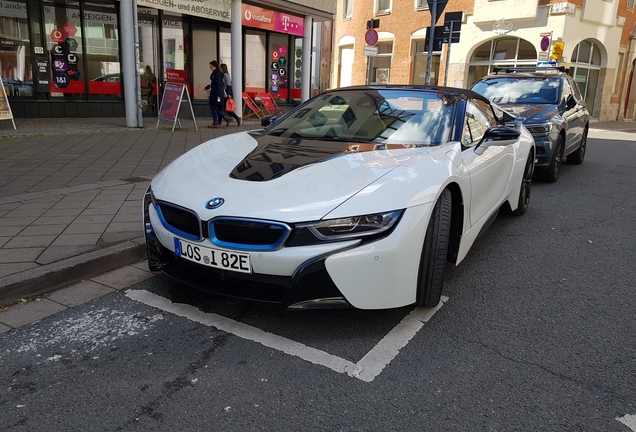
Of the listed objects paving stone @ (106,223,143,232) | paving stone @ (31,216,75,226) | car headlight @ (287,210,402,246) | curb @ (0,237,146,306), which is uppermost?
car headlight @ (287,210,402,246)

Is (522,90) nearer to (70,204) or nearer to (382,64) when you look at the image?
(70,204)

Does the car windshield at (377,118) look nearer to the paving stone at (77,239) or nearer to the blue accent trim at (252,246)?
the blue accent trim at (252,246)

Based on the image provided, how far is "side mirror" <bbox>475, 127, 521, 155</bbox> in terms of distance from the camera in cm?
387

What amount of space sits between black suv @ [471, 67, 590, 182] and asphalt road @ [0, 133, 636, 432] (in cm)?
392

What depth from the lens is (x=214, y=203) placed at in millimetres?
2855

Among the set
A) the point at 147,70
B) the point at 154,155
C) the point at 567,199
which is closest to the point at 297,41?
the point at 147,70

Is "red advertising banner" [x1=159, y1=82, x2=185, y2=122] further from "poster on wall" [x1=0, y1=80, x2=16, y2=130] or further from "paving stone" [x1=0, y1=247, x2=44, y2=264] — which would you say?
"paving stone" [x1=0, y1=247, x2=44, y2=264]

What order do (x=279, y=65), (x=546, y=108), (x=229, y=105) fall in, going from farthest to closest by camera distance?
1. (x=279, y=65)
2. (x=229, y=105)
3. (x=546, y=108)

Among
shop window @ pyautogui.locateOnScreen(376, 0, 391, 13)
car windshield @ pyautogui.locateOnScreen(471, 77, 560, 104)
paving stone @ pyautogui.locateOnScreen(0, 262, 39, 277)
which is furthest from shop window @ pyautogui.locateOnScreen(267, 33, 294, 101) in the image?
paving stone @ pyautogui.locateOnScreen(0, 262, 39, 277)

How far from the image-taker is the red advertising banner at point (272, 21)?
16.4 meters

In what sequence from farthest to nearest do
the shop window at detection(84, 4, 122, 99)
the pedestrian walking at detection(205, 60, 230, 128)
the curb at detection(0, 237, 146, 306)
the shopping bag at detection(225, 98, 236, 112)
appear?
the shopping bag at detection(225, 98, 236, 112) → the shop window at detection(84, 4, 122, 99) → the pedestrian walking at detection(205, 60, 230, 128) → the curb at detection(0, 237, 146, 306)

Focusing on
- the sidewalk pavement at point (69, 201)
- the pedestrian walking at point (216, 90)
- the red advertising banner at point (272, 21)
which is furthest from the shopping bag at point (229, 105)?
the red advertising banner at point (272, 21)

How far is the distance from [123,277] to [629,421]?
3227 mm

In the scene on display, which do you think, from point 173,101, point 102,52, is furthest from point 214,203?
point 102,52
